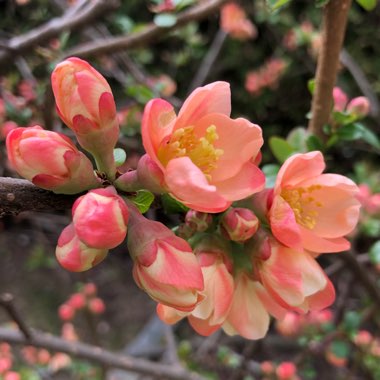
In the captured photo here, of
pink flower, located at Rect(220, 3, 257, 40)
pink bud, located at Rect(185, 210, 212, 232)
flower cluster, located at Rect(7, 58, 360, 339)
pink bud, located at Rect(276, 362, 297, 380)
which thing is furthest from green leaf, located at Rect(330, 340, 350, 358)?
pink flower, located at Rect(220, 3, 257, 40)

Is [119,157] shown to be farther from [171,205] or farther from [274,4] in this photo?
[274,4]

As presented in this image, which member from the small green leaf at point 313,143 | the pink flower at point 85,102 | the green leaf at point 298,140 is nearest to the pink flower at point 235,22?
the green leaf at point 298,140

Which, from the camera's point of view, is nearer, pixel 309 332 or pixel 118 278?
pixel 309 332

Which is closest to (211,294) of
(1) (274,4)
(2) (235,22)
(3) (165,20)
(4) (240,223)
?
(4) (240,223)

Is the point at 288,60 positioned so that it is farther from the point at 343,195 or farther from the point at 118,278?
the point at 343,195

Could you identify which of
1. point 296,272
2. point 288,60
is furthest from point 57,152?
point 288,60

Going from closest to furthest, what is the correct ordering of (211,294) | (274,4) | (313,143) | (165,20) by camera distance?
(211,294)
(274,4)
(313,143)
(165,20)
